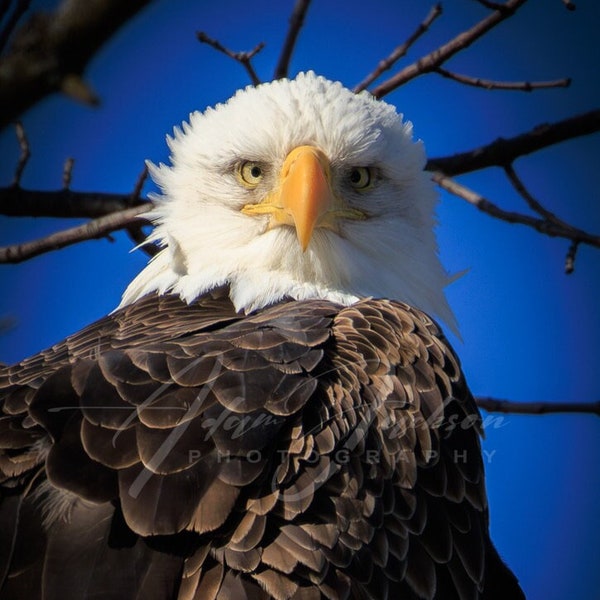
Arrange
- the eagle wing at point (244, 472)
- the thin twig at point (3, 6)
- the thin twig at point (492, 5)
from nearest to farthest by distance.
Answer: the thin twig at point (3, 6), the eagle wing at point (244, 472), the thin twig at point (492, 5)

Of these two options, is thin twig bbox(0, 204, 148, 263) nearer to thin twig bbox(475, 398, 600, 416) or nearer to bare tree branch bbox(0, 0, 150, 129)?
thin twig bbox(475, 398, 600, 416)

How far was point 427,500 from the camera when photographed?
336 cm

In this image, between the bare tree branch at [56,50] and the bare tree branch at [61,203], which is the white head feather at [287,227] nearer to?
the bare tree branch at [61,203]

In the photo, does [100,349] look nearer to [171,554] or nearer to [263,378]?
[263,378]

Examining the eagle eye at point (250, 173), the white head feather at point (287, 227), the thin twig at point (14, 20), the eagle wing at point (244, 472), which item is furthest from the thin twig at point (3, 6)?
the eagle eye at point (250, 173)

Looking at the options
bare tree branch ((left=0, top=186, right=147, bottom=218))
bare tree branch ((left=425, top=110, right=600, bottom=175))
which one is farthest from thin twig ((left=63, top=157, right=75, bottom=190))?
bare tree branch ((left=425, top=110, right=600, bottom=175))

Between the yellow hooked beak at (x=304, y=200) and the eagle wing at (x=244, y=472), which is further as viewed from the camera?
the yellow hooked beak at (x=304, y=200)

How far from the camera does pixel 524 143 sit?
4996 millimetres

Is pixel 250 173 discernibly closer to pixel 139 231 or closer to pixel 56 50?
pixel 139 231

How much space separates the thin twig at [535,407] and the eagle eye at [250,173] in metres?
1.63

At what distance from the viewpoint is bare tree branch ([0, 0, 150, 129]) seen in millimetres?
1341

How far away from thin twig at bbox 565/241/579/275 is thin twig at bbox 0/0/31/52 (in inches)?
133

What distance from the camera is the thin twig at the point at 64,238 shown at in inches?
186

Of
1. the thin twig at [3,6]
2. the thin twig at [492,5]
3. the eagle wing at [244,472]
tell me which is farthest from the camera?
the thin twig at [492,5]
